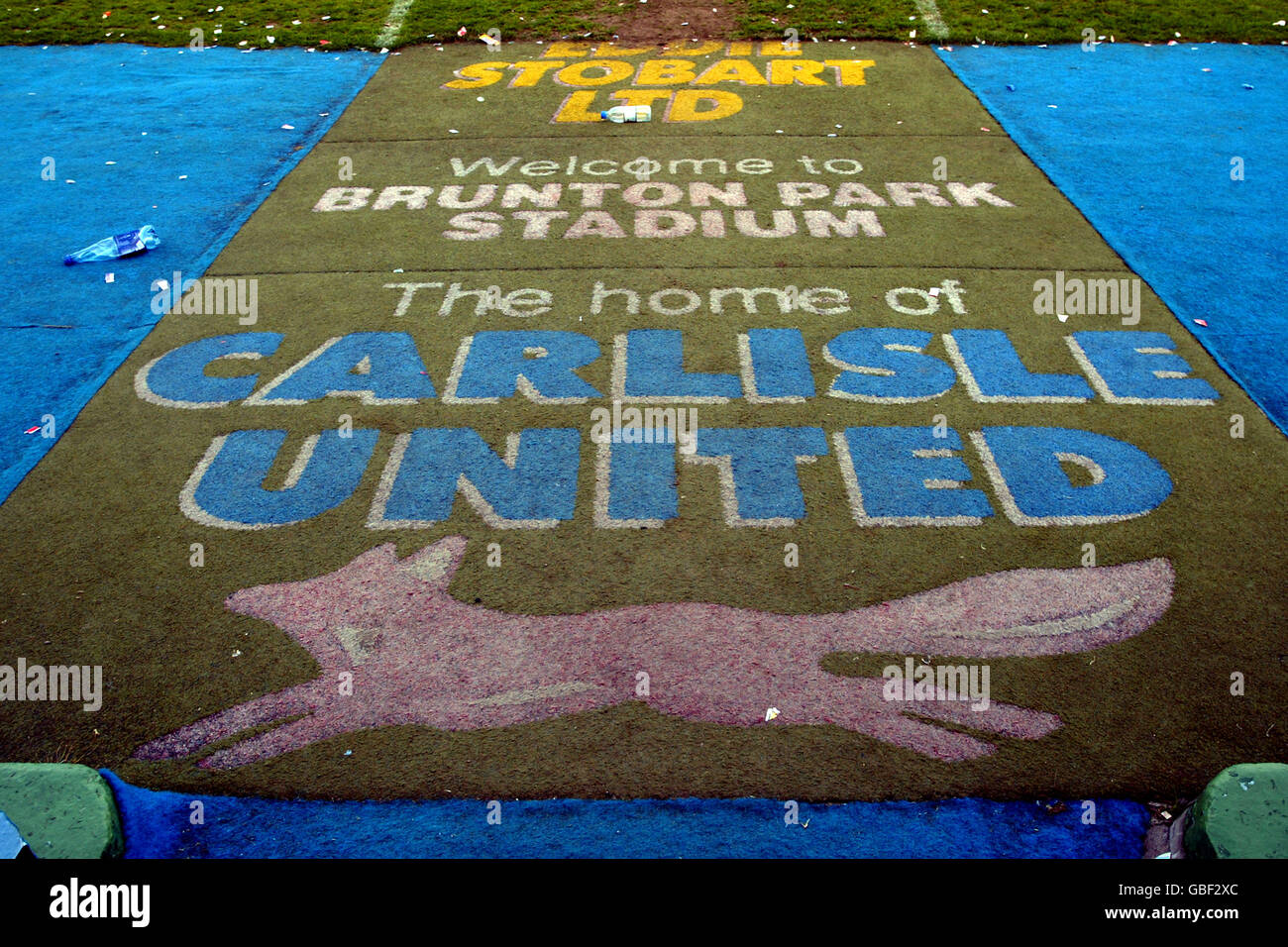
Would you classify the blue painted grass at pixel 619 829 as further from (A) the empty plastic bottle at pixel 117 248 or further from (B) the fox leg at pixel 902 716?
(A) the empty plastic bottle at pixel 117 248

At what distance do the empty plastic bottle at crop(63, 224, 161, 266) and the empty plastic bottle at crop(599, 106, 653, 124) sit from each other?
4.40 m

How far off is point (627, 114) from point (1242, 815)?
824 cm

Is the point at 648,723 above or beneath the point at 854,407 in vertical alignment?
beneath

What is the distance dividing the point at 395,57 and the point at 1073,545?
1044 cm

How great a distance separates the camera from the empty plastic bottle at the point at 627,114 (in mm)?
9367

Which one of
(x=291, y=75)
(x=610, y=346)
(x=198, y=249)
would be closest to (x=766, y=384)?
(x=610, y=346)

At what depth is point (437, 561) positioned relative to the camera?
4.31m

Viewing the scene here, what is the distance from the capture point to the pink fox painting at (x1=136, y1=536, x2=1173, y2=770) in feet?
11.8

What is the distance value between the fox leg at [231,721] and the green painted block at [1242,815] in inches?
122

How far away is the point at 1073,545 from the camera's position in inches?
171

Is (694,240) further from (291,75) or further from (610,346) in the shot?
(291,75)

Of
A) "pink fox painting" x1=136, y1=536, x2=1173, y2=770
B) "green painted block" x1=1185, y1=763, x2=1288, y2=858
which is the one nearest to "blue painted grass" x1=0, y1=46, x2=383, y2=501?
"pink fox painting" x1=136, y1=536, x2=1173, y2=770

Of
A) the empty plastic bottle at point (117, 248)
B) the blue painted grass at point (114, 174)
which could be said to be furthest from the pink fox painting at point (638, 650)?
the empty plastic bottle at point (117, 248)

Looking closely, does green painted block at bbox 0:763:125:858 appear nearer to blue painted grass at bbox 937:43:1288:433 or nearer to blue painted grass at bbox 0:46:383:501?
blue painted grass at bbox 0:46:383:501
